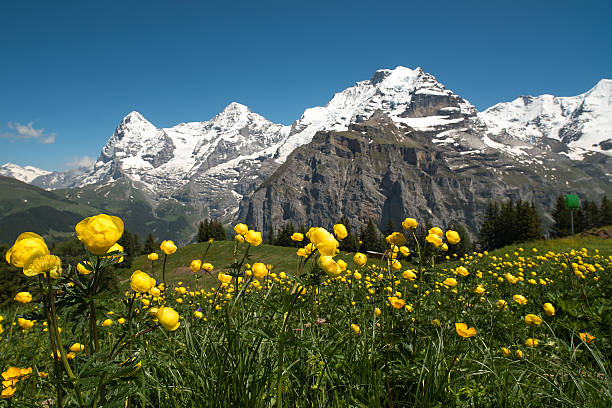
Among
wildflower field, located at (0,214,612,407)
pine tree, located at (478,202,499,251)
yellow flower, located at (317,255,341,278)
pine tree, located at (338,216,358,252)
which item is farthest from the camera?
pine tree, located at (478,202,499,251)

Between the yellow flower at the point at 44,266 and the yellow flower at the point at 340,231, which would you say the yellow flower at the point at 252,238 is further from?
the yellow flower at the point at 44,266

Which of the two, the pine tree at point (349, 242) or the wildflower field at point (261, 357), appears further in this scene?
the pine tree at point (349, 242)

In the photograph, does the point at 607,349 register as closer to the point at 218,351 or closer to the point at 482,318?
the point at 482,318

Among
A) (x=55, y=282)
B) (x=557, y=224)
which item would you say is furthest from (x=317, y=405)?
(x=557, y=224)

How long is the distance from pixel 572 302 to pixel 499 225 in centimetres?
6320

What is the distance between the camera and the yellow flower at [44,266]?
1162 mm

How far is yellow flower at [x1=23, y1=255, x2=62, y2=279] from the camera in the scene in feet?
3.81

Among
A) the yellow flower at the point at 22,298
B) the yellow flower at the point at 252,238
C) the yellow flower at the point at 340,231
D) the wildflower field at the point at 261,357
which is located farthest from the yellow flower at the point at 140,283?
the yellow flower at the point at 22,298

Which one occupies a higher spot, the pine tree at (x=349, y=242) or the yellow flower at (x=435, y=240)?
the yellow flower at (x=435, y=240)

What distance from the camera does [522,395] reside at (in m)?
1.96

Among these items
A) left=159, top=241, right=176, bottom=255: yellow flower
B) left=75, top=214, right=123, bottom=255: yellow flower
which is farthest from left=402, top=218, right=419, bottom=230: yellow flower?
left=75, top=214, right=123, bottom=255: yellow flower

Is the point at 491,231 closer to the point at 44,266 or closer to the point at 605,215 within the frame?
the point at 605,215

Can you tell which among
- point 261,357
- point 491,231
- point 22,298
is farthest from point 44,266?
point 491,231

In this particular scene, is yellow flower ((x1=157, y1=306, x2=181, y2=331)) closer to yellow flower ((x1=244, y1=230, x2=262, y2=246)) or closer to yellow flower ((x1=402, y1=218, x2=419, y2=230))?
yellow flower ((x1=244, y1=230, x2=262, y2=246))
